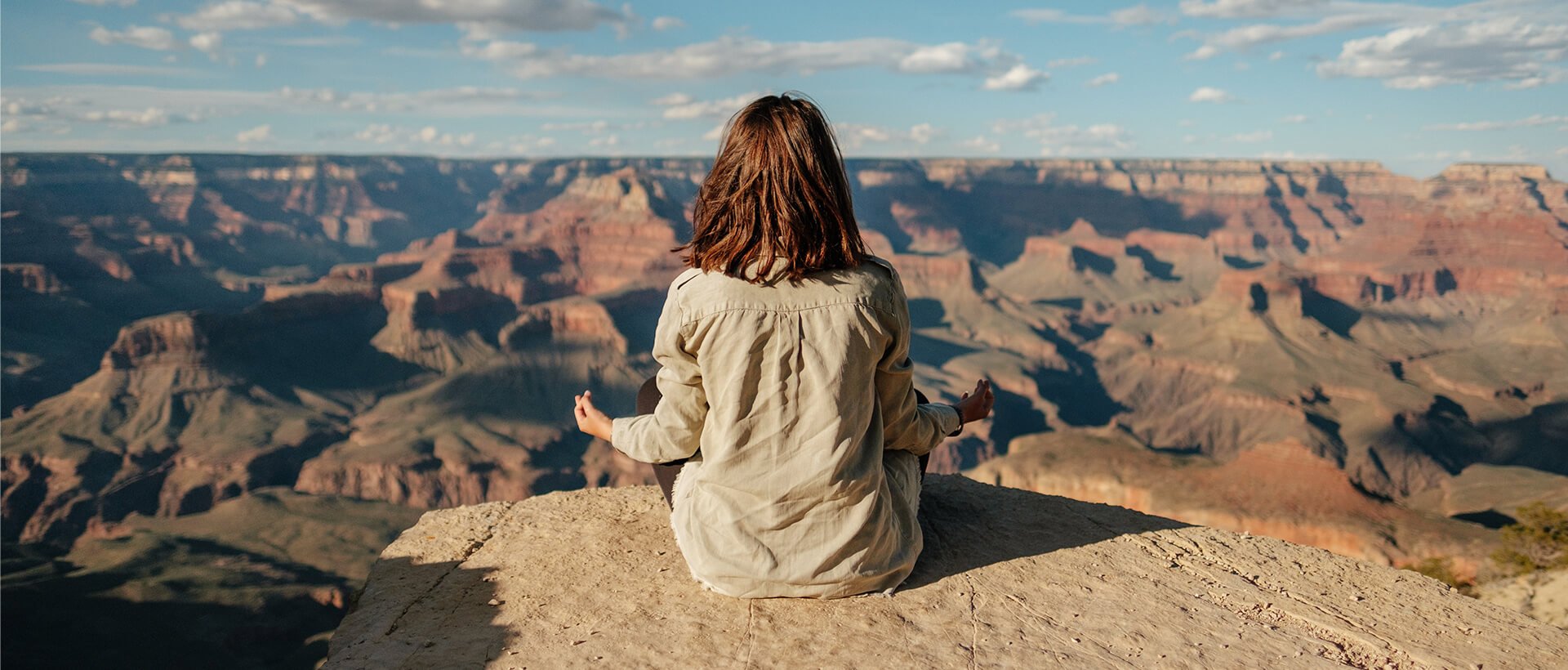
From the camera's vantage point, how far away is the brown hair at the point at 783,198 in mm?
3547

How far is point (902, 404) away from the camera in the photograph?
4059mm

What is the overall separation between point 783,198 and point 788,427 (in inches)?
38.2

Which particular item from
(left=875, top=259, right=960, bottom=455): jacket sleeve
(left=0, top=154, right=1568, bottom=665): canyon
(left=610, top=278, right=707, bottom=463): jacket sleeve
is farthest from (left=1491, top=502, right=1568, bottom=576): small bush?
(left=610, top=278, right=707, bottom=463): jacket sleeve

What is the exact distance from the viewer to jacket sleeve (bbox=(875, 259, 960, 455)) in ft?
12.3

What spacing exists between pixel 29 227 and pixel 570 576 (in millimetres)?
116317

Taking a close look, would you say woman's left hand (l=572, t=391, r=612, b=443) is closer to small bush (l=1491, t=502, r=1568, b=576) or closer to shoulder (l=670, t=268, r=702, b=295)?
shoulder (l=670, t=268, r=702, b=295)

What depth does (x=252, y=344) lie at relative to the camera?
224ft

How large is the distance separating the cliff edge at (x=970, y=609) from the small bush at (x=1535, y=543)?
68.0 ft

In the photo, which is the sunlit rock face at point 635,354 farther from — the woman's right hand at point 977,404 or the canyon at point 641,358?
the woman's right hand at point 977,404

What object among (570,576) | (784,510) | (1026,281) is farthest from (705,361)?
(1026,281)

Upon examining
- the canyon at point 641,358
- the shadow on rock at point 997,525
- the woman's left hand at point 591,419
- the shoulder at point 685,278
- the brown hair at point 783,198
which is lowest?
the canyon at point 641,358

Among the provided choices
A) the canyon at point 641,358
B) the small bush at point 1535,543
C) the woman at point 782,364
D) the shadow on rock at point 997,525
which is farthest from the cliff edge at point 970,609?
the small bush at point 1535,543

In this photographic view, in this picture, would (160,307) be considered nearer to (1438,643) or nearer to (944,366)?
(944,366)

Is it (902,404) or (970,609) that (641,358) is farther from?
(902,404)
